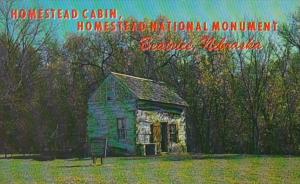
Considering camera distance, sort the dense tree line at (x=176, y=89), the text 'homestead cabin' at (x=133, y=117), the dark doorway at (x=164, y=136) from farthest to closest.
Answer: the dense tree line at (x=176, y=89) → the dark doorway at (x=164, y=136) → the text 'homestead cabin' at (x=133, y=117)

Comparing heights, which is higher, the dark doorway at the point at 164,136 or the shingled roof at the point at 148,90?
the shingled roof at the point at 148,90

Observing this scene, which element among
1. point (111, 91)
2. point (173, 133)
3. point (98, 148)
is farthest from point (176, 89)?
point (98, 148)

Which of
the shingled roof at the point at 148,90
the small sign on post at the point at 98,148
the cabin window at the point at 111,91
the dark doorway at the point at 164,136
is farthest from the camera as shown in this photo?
the dark doorway at the point at 164,136

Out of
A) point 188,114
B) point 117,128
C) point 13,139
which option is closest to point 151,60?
point 188,114

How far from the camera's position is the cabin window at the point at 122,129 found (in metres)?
22.4

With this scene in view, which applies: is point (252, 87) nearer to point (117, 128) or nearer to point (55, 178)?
point (117, 128)

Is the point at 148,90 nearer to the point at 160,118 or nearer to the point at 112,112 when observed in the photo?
the point at 160,118

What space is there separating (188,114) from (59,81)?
864cm

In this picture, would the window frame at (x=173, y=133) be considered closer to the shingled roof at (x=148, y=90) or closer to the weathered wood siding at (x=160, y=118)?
the weathered wood siding at (x=160, y=118)

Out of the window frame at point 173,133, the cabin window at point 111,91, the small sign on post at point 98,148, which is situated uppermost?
the cabin window at point 111,91

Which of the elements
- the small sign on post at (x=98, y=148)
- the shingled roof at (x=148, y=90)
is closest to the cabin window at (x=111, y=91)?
the shingled roof at (x=148, y=90)

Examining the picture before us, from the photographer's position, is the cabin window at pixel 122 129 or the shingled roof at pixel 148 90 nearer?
the cabin window at pixel 122 129

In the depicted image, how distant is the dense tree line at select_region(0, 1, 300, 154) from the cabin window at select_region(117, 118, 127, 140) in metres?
4.87

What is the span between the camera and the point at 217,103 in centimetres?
3084
